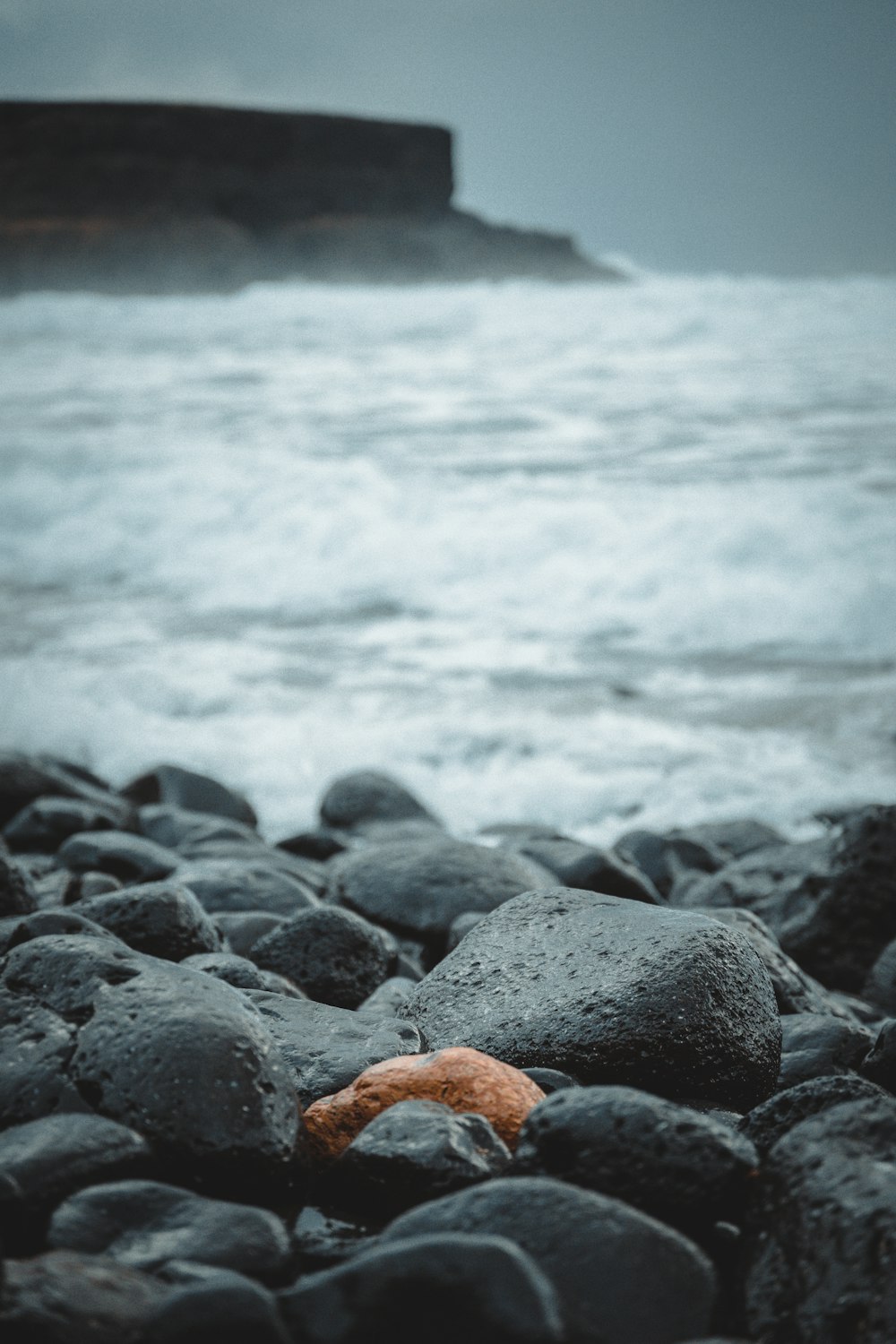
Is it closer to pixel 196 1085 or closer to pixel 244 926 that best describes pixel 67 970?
pixel 196 1085

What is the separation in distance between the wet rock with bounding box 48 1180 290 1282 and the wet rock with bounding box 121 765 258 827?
3.91 metres

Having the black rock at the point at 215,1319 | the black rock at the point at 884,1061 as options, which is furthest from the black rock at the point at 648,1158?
the black rock at the point at 884,1061

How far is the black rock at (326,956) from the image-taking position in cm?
302

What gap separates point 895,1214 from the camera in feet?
4.94

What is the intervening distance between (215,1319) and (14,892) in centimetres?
200

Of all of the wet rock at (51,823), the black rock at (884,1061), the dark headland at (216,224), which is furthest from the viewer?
the dark headland at (216,224)

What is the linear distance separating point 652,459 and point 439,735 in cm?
813

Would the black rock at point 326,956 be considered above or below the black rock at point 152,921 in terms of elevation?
below

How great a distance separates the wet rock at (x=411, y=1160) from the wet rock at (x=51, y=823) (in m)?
3.25

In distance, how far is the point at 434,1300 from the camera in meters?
1.34

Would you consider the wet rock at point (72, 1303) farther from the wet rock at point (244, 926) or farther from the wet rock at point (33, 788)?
the wet rock at point (33, 788)

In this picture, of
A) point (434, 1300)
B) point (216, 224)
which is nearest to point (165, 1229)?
point (434, 1300)

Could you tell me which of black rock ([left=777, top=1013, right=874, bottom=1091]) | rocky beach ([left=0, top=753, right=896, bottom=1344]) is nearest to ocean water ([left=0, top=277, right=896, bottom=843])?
black rock ([left=777, top=1013, right=874, bottom=1091])

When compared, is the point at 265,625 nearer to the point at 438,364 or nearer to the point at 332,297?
the point at 438,364
